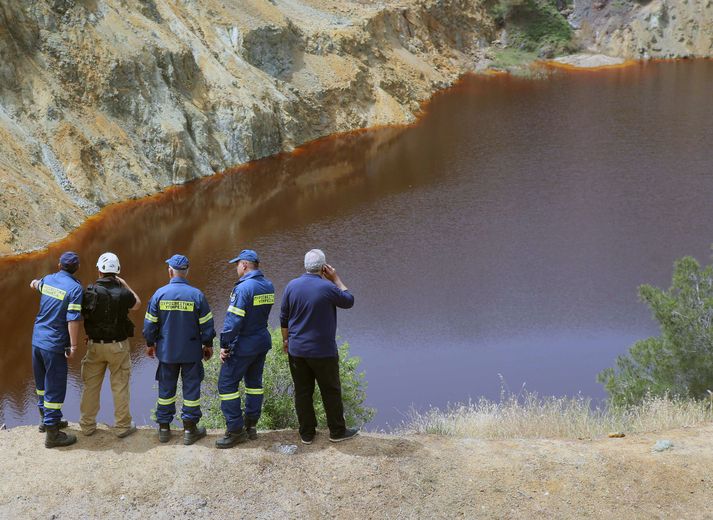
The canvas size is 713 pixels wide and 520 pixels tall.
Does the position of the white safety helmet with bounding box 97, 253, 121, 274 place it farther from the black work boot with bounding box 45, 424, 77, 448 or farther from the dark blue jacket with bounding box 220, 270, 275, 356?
the black work boot with bounding box 45, 424, 77, 448

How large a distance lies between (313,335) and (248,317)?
0.69m

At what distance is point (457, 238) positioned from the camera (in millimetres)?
22844

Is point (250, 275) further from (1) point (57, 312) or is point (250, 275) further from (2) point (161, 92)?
(2) point (161, 92)

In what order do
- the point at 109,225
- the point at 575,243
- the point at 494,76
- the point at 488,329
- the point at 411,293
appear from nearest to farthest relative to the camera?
the point at 488,329 → the point at 411,293 → the point at 575,243 → the point at 109,225 → the point at 494,76

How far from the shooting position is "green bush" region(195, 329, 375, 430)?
10.3 metres

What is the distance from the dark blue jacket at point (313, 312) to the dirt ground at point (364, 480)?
1012mm

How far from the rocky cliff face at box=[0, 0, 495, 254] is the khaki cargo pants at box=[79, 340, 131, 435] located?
14.9 metres

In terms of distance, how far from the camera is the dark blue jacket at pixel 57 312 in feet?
25.7

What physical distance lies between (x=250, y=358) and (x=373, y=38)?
3677 centimetres

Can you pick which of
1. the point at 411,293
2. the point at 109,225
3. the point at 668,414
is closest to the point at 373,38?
the point at 109,225

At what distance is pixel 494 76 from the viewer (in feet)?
164


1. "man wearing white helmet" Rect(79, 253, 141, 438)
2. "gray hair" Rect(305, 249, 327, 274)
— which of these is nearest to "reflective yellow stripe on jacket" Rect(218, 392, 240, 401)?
"man wearing white helmet" Rect(79, 253, 141, 438)

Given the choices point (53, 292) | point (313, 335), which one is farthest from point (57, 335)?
point (313, 335)

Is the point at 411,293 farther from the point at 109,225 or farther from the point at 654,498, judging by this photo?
the point at 654,498
